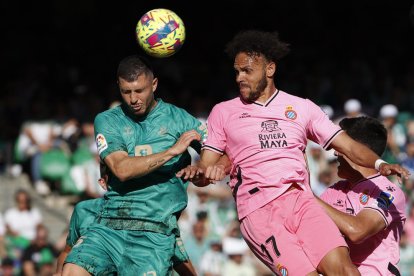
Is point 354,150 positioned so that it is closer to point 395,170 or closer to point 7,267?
point 395,170

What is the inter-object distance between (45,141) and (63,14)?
5125 mm

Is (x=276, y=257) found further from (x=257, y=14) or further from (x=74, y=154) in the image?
(x=257, y=14)

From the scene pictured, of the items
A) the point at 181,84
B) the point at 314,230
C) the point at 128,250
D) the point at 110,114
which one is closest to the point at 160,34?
the point at 110,114

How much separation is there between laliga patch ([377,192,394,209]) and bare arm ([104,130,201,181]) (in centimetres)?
160

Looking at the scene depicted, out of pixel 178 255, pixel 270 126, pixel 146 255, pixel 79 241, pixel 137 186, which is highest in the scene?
pixel 270 126

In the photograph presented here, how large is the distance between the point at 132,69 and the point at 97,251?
5.23ft

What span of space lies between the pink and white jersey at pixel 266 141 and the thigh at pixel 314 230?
8.1 inches

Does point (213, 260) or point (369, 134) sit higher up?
point (369, 134)

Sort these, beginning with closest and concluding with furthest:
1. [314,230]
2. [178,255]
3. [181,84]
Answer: [314,230] < [178,255] < [181,84]

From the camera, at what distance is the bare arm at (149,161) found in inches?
319

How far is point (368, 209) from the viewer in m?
8.11

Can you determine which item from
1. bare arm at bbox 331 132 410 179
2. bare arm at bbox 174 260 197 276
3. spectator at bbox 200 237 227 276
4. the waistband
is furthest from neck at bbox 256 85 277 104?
spectator at bbox 200 237 227 276

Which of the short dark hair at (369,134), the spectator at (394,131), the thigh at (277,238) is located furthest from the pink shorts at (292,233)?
the spectator at (394,131)

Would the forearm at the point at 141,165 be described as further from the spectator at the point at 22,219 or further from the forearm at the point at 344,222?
the spectator at the point at 22,219
